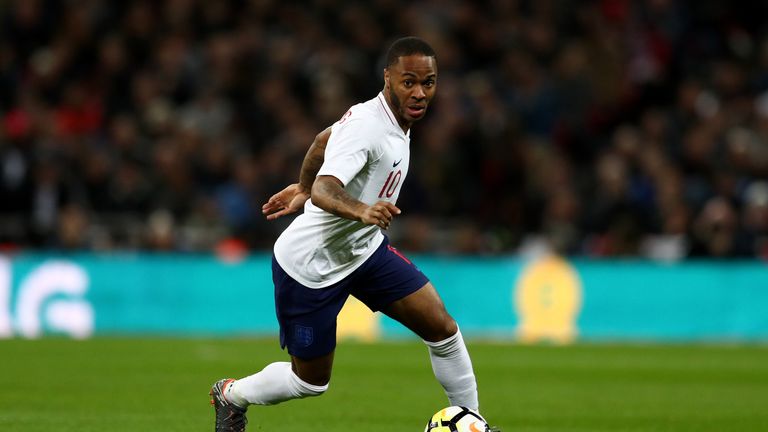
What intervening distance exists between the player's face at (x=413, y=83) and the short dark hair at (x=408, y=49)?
0.07 ft

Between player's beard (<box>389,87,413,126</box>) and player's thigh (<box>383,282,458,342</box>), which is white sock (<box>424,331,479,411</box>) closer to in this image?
player's thigh (<box>383,282,458,342</box>)

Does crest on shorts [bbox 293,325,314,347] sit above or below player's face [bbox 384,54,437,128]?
below

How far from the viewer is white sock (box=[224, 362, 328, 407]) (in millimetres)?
6805

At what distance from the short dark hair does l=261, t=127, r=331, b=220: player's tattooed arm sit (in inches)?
29.2

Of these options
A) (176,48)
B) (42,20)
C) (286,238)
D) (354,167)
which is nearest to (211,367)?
(286,238)

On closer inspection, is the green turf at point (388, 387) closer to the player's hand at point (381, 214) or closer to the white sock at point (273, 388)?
the white sock at point (273, 388)

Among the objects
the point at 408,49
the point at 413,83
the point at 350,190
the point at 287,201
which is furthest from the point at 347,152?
the point at 287,201

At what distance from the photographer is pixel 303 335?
21.9 ft

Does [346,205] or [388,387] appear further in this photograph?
[388,387]

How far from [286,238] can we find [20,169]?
430 inches

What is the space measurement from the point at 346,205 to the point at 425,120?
40.5ft

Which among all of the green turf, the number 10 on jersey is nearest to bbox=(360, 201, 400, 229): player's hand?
the number 10 on jersey

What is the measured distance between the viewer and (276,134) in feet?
59.9

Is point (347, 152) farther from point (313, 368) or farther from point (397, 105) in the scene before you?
point (313, 368)
